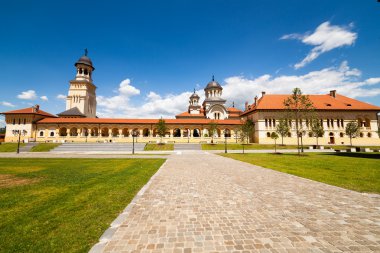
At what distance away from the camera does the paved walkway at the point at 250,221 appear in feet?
11.5

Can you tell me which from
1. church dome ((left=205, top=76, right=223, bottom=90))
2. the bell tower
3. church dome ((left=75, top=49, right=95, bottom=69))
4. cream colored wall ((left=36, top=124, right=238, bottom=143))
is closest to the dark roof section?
the bell tower

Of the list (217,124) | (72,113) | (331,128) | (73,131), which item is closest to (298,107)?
(331,128)

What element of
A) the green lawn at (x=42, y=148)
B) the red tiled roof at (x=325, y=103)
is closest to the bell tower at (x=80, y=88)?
the green lawn at (x=42, y=148)

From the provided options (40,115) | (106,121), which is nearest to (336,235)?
(106,121)

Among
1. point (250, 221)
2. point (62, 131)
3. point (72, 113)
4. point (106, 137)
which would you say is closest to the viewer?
point (250, 221)

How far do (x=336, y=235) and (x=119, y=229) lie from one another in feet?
15.7

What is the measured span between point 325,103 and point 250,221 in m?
59.7

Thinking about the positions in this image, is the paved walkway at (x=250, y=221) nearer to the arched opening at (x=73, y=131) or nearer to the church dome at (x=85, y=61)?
the arched opening at (x=73, y=131)

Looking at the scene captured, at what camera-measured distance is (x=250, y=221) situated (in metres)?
4.59

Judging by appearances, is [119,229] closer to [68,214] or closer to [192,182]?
[68,214]

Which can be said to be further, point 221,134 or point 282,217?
point 221,134

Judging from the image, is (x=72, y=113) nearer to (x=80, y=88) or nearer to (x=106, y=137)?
(x=80, y=88)

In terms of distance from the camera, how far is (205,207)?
5.62m

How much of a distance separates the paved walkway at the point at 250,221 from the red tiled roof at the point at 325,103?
4514 cm
